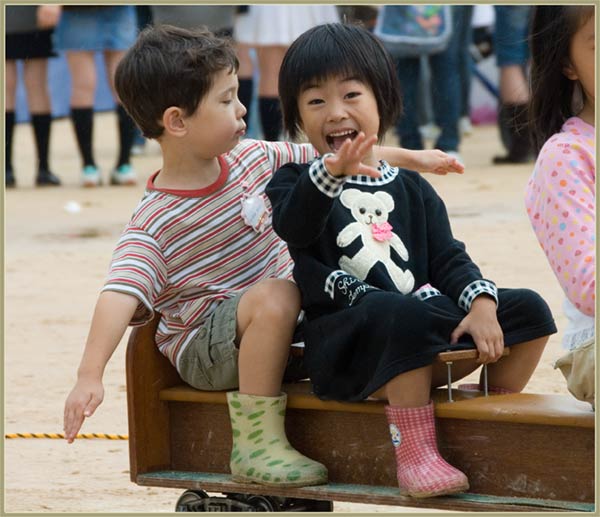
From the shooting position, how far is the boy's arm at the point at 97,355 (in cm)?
318

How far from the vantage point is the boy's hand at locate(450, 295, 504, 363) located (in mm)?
3057

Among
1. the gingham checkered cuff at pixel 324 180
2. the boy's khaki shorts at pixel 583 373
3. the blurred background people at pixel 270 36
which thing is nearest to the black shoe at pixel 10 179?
the blurred background people at pixel 270 36

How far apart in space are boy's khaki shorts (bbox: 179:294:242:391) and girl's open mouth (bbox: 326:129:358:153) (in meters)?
0.41

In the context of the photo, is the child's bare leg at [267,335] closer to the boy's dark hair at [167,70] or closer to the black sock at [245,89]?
the boy's dark hair at [167,70]

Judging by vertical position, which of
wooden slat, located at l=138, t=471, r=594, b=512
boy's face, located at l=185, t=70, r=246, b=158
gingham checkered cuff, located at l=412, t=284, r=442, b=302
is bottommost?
wooden slat, located at l=138, t=471, r=594, b=512

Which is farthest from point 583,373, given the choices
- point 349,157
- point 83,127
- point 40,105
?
point 40,105

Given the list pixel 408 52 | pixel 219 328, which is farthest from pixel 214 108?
pixel 408 52

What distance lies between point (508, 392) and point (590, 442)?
13.0 inches

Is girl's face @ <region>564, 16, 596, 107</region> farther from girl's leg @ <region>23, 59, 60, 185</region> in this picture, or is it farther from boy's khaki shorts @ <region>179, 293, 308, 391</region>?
girl's leg @ <region>23, 59, 60, 185</region>

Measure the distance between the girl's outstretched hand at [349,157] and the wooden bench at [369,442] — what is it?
1.75 ft

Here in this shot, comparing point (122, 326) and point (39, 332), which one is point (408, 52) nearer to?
point (39, 332)

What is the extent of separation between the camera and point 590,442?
115 inches

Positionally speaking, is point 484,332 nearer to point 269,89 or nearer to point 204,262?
point 204,262

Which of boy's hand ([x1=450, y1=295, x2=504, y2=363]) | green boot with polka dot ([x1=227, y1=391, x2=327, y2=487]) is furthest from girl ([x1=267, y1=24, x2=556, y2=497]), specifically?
green boot with polka dot ([x1=227, y1=391, x2=327, y2=487])
